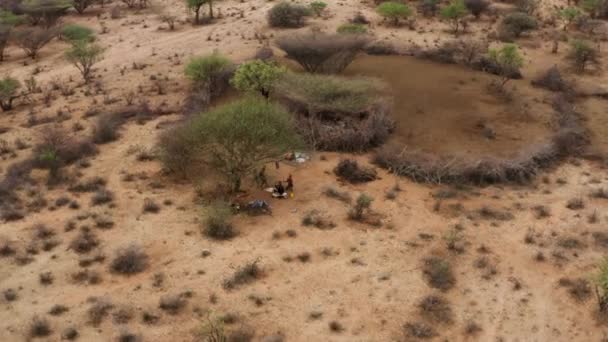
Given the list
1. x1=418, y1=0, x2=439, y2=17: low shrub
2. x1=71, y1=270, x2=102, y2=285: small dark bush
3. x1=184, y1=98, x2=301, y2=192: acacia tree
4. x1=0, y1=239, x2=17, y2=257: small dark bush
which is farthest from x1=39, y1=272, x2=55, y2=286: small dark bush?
x1=418, y1=0, x2=439, y2=17: low shrub

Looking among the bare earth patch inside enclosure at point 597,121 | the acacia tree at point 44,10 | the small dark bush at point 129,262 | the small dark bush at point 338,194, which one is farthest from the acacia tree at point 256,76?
the acacia tree at point 44,10

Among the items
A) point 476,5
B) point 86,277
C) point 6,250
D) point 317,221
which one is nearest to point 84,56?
point 6,250

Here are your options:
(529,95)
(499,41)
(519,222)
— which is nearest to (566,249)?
(519,222)

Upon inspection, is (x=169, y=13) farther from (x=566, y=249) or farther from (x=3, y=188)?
(x=566, y=249)

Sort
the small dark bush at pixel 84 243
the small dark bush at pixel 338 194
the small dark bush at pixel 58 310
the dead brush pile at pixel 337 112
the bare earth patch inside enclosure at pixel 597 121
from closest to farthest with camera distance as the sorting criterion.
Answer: the small dark bush at pixel 58 310
the small dark bush at pixel 84 243
the small dark bush at pixel 338 194
the dead brush pile at pixel 337 112
the bare earth patch inside enclosure at pixel 597 121

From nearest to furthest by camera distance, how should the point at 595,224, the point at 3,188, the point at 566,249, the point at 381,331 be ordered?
the point at 381,331
the point at 566,249
the point at 595,224
the point at 3,188

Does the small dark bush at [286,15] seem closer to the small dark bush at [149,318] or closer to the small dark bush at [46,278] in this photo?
the small dark bush at [46,278]

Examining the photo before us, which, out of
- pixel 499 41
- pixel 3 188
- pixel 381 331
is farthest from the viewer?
pixel 499 41
